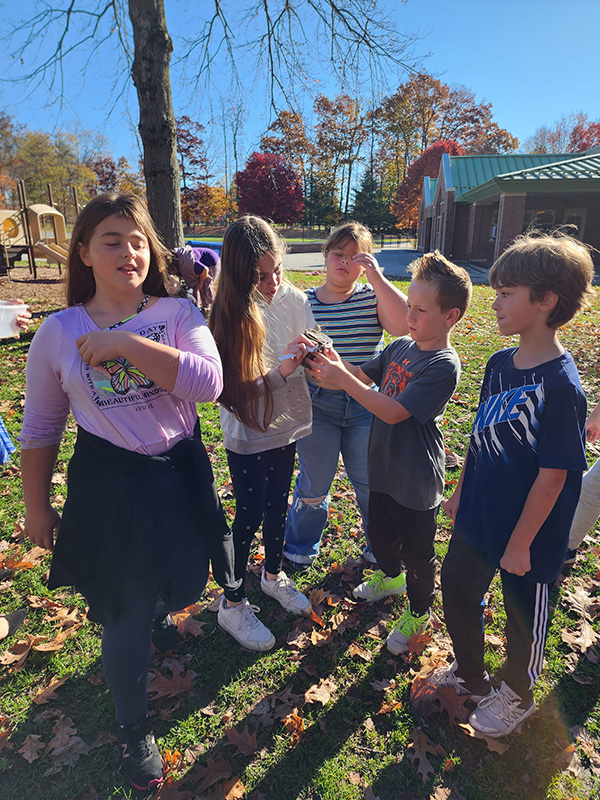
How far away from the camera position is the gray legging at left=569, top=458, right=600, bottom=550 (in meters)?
3.00

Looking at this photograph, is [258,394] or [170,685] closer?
[258,394]

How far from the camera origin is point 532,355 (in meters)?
1.85

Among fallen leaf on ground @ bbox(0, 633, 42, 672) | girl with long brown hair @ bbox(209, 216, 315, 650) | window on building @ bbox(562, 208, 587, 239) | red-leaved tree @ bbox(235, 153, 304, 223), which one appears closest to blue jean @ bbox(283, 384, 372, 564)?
girl with long brown hair @ bbox(209, 216, 315, 650)

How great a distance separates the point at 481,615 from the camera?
2111 millimetres

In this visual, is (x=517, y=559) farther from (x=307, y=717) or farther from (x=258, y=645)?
(x=258, y=645)

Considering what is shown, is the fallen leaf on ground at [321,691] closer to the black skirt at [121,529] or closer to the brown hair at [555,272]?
the black skirt at [121,529]

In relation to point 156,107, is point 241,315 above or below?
below

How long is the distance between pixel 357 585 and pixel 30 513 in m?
2.09

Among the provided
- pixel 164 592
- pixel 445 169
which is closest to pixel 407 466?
pixel 164 592

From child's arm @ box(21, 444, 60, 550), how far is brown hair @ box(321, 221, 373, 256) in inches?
75.1

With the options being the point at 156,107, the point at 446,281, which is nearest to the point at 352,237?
the point at 446,281

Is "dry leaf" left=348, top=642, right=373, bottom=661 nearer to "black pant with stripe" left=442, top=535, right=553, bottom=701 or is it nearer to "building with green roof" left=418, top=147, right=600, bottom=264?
"black pant with stripe" left=442, top=535, right=553, bottom=701

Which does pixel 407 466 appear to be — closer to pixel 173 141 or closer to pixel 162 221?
pixel 162 221

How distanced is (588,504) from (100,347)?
3.04m
